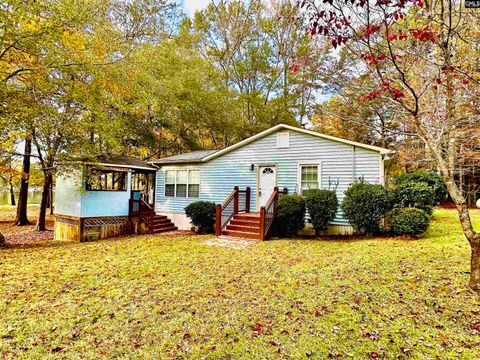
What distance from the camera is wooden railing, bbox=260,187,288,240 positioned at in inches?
354

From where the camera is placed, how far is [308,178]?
10.2m

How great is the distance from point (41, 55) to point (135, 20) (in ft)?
31.4

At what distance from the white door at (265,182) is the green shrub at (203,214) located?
2.10 metres

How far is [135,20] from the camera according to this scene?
14914mm

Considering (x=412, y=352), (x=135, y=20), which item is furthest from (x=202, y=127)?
(x=412, y=352)

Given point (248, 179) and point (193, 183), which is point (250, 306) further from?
point (193, 183)

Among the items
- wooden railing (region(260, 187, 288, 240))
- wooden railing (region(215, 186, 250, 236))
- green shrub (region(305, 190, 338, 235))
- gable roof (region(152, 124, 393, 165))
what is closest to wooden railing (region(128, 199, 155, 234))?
gable roof (region(152, 124, 393, 165))

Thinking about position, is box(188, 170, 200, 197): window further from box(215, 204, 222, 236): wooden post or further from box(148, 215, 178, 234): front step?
box(215, 204, 222, 236): wooden post

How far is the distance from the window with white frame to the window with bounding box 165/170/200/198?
5.15m

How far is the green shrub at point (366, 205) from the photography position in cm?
812

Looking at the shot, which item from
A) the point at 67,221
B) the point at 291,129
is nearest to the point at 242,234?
the point at 291,129

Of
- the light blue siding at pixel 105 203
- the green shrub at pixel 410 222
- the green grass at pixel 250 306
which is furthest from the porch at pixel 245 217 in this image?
the light blue siding at pixel 105 203

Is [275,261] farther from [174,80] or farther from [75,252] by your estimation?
[174,80]

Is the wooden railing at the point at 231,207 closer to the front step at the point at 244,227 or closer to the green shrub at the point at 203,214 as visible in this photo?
the front step at the point at 244,227
